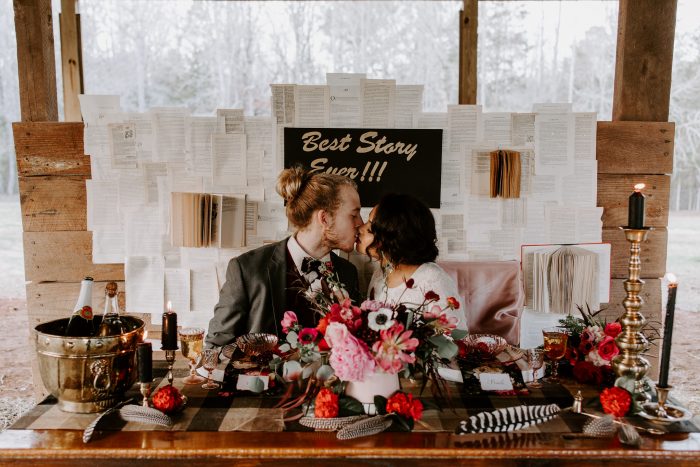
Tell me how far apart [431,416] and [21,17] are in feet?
Result: 8.55

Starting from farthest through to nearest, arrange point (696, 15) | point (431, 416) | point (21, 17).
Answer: point (696, 15) → point (21, 17) → point (431, 416)

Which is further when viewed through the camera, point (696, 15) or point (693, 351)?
point (696, 15)

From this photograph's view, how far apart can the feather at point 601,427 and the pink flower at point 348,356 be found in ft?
1.78

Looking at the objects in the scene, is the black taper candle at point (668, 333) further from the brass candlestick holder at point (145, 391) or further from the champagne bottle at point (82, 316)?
the champagne bottle at point (82, 316)

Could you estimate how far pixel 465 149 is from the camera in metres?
2.63

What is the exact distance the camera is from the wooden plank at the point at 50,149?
2.60m

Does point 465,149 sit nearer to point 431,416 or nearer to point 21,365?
point 431,416

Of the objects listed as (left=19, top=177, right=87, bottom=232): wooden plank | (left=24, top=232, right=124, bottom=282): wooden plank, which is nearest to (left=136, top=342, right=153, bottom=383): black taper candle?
(left=24, top=232, right=124, bottom=282): wooden plank

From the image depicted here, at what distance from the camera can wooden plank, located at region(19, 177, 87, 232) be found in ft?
8.64

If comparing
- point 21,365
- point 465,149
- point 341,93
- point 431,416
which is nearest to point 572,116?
point 465,149

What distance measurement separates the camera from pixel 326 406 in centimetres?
132

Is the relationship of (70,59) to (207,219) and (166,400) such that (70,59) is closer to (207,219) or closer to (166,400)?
(207,219)

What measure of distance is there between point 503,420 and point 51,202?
2.36m

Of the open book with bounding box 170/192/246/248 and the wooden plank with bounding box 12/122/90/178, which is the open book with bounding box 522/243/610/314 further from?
the wooden plank with bounding box 12/122/90/178
